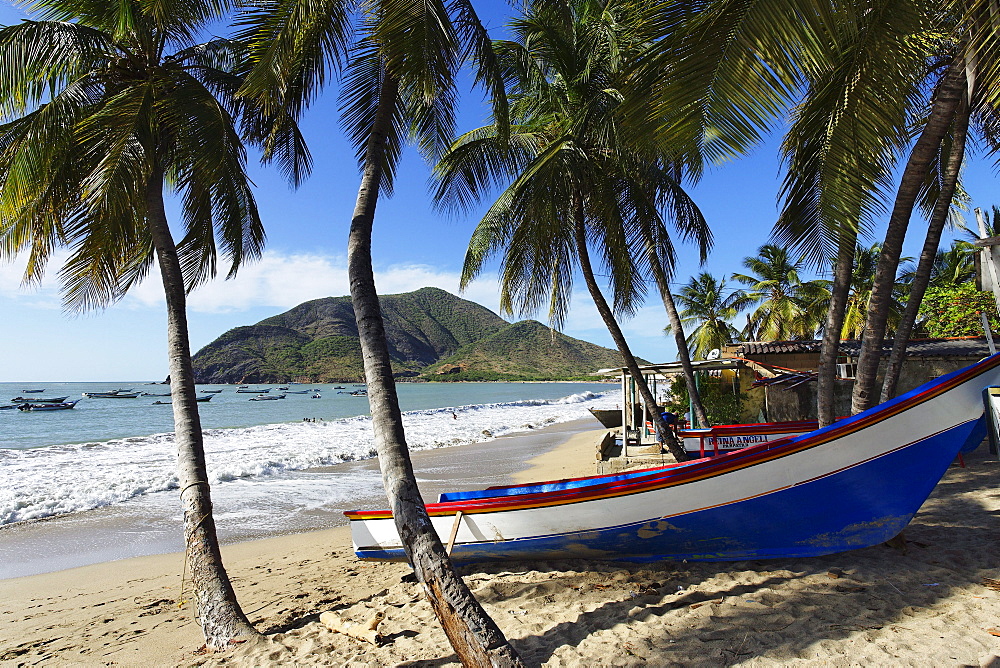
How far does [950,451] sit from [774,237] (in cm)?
288

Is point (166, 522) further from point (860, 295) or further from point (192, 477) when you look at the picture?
point (860, 295)

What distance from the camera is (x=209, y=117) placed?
14.8 feet

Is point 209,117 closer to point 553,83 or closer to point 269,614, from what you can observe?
point 269,614

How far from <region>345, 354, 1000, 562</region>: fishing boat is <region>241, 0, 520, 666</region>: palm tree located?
5.42ft

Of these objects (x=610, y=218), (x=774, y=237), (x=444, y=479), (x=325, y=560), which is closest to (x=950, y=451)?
(x=774, y=237)

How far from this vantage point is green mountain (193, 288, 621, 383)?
9412 cm

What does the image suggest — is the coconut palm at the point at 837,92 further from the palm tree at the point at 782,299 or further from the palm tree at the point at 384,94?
the palm tree at the point at 782,299

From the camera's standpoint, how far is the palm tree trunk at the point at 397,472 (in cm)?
309

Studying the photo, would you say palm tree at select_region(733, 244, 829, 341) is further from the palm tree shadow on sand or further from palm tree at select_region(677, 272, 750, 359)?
the palm tree shadow on sand

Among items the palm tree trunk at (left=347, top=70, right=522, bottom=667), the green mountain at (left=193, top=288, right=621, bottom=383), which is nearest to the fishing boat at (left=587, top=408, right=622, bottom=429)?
the palm tree trunk at (left=347, top=70, right=522, bottom=667)

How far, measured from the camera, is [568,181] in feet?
27.9

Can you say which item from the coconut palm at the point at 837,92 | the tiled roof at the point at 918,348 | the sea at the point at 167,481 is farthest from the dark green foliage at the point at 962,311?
the sea at the point at 167,481

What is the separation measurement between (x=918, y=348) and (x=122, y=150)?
14.7 m

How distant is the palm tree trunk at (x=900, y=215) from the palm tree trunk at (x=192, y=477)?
5901 mm
